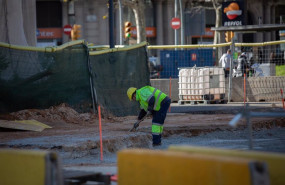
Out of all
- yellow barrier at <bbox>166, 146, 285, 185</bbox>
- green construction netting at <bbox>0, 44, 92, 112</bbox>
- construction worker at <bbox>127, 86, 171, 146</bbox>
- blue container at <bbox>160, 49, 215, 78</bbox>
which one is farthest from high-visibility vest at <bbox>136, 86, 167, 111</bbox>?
blue container at <bbox>160, 49, 215, 78</bbox>

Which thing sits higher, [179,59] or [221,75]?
[179,59]

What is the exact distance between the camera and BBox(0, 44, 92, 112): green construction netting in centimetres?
1538

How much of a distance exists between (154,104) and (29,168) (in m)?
6.16

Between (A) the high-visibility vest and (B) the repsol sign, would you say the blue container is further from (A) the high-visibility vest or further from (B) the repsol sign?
(A) the high-visibility vest

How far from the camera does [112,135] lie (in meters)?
13.3

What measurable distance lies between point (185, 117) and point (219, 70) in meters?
5.60

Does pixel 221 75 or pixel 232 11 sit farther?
pixel 232 11

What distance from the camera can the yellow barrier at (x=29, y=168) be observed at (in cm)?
644

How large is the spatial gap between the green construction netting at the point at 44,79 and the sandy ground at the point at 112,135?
262 mm

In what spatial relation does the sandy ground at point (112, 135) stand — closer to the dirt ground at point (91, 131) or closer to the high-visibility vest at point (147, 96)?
the dirt ground at point (91, 131)

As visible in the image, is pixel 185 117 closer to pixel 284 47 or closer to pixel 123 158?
pixel 284 47

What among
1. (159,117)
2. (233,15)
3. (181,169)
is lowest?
(159,117)

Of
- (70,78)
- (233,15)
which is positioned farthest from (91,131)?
(233,15)

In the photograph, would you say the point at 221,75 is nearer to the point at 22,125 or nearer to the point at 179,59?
the point at 179,59
